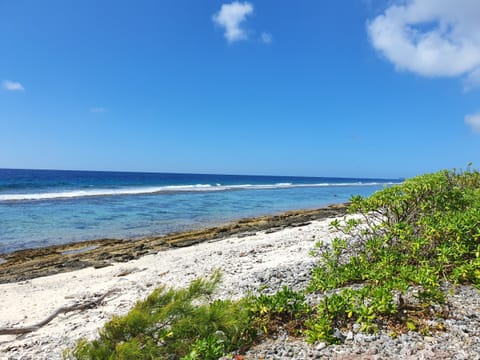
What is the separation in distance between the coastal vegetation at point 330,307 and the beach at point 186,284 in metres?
0.14

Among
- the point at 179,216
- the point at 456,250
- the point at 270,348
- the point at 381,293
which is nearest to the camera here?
the point at 270,348

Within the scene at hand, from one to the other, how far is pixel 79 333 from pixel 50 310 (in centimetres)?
184

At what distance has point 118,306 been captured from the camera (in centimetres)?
568

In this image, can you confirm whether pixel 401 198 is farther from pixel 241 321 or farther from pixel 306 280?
pixel 241 321

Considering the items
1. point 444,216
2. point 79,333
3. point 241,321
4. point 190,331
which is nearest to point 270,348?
point 241,321

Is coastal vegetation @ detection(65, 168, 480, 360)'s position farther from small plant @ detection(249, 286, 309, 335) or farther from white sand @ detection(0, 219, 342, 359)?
white sand @ detection(0, 219, 342, 359)

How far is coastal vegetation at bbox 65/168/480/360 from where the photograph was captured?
117 inches

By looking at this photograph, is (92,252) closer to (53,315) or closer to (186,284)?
(53,315)

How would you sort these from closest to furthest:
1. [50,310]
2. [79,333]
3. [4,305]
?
[79,333], [50,310], [4,305]

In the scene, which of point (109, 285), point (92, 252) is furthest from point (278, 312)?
point (92, 252)

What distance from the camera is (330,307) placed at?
10.9 feet

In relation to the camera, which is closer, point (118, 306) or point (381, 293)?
point (381, 293)

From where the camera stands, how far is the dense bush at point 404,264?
10.7ft

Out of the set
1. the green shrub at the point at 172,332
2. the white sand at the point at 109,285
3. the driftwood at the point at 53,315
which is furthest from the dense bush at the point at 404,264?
the driftwood at the point at 53,315
